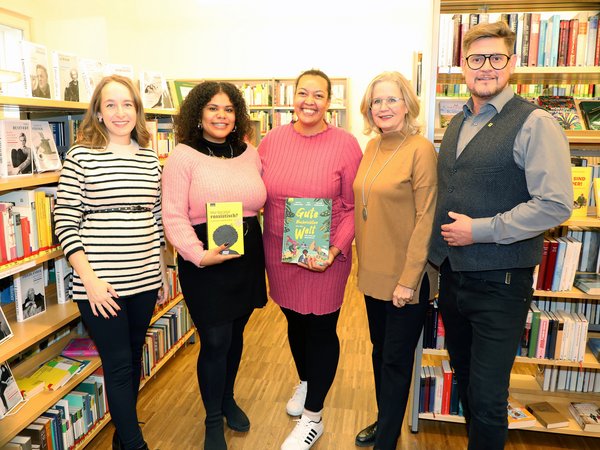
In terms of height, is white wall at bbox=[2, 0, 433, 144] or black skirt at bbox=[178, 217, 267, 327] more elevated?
white wall at bbox=[2, 0, 433, 144]

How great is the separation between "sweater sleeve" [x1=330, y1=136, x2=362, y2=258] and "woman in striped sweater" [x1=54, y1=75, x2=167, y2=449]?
0.83 meters

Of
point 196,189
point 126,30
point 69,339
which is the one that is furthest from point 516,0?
point 126,30

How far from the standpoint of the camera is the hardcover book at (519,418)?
239cm

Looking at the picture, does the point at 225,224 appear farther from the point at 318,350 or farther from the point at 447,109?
the point at 447,109

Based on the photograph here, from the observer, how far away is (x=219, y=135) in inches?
81.8

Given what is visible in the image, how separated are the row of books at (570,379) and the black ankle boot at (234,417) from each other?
169 centimetres

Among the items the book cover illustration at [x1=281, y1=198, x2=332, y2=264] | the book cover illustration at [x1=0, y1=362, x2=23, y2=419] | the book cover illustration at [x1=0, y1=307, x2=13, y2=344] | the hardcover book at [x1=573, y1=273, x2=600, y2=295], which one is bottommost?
the book cover illustration at [x1=0, y1=362, x2=23, y2=419]

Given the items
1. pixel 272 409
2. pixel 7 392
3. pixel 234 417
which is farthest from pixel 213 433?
pixel 7 392

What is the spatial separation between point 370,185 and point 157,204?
3.20ft

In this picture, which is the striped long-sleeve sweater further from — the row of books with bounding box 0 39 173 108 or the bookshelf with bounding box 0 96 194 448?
the row of books with bounding box 0 39 173 108

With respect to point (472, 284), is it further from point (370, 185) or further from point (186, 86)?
point (186, 86)

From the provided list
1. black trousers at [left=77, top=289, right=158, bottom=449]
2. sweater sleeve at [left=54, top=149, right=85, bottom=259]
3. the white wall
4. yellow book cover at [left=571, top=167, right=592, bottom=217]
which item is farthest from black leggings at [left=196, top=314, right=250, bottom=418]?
the white wall

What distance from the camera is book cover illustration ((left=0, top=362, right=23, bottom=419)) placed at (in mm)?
1981

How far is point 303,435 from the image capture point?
2.38 metres
